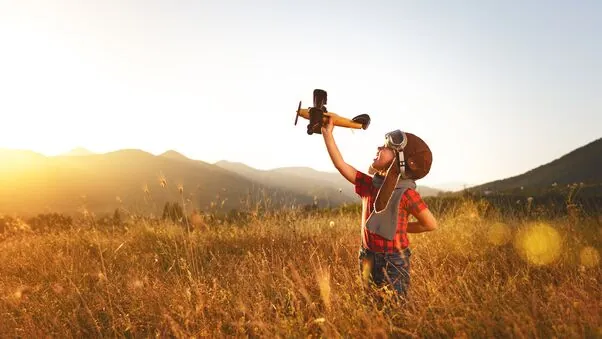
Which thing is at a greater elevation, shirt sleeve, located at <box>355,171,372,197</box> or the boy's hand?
the boy's hand

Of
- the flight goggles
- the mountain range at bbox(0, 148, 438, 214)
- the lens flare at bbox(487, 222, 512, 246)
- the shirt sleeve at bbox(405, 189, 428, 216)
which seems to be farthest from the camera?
the mountain range at bbox(0, 148, 438, 214)

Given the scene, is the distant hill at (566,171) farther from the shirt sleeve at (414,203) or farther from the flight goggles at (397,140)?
the flight goggles at (397,140)

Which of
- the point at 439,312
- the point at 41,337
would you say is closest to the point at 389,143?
the point at 439,312

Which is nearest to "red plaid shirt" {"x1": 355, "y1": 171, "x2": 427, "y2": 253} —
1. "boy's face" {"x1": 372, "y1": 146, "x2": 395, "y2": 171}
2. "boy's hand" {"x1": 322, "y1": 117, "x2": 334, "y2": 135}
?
"boy's face" {"x1": 372, "y1": 146, "x2": 395, "y2": 171}

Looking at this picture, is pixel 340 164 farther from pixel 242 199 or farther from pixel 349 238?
pixel 242 199

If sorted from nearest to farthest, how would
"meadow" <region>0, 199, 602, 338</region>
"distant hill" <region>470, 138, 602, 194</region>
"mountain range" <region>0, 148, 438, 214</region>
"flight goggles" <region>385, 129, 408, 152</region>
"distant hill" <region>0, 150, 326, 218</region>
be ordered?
"meadow" <region>0, 199, 602, 338</region>
"flight goggles" <region>385, 129, 408, 152</region>
"distant hill" <region>470, 138, 602, 194</region>
"mountain range" <region>0, 148, 438, 214</region>
"distant hill" <region>0, 150, 326, 218</region>

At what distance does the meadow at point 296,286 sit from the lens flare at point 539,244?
2cm

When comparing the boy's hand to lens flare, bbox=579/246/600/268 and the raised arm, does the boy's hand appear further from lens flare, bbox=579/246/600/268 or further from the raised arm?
lens flare, bbox=579/246/600/268

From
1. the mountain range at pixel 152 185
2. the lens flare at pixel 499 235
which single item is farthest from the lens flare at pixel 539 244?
the mountain range at pixel 152 185

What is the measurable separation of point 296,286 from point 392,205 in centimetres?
172

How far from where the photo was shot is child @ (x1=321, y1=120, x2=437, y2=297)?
10.0 ft

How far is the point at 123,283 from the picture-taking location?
5.03m

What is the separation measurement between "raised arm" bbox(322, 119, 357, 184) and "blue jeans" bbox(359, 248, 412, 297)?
0.63 meters

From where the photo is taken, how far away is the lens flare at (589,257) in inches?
176
